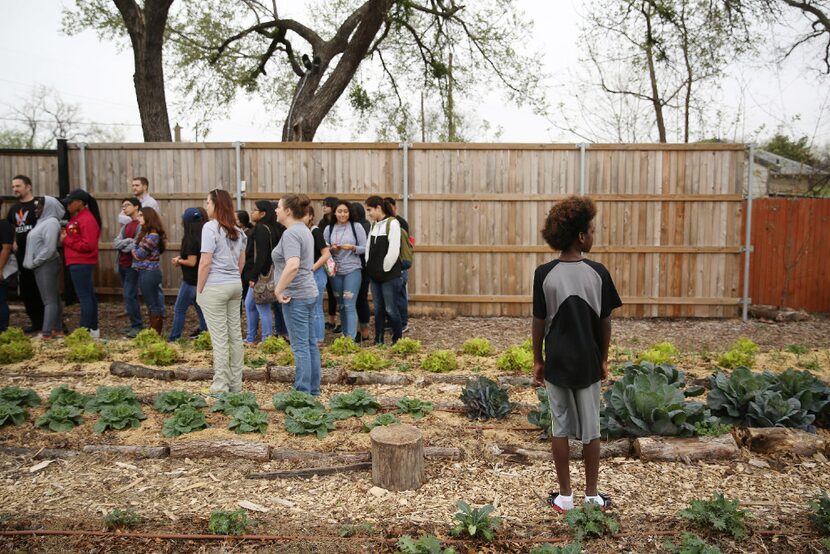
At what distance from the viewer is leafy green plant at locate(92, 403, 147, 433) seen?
5.39 metres

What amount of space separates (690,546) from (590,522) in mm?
524

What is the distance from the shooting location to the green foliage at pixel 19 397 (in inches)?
225

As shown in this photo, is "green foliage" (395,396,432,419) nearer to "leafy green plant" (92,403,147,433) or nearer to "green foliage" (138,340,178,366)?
"leafy green plant" (92,403,147,433)

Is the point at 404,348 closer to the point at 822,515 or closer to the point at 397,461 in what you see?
the point at 397,461

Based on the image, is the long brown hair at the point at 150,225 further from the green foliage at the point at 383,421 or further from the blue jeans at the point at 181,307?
the green foliage at the point at 383,421

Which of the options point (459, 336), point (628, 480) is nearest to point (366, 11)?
point (459, 336)

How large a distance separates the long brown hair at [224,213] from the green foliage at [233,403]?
1437 mm

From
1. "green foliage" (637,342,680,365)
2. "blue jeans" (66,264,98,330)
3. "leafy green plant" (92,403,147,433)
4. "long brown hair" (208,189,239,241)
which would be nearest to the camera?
"leafy green plant" (92,403,147,433)

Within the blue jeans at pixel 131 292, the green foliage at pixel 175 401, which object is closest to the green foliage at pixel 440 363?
the green foliage at pixel 175 401

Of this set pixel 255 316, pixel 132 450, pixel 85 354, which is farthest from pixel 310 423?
pixel 255 316

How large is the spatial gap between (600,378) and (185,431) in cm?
326

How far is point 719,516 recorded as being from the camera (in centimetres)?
374

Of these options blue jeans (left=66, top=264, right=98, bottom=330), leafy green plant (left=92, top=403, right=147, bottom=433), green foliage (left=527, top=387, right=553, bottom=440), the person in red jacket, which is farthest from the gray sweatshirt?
green foliage (left=527, top=387, right=553, bottom=440)

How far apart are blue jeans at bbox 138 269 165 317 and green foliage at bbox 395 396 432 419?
485 centimetres
